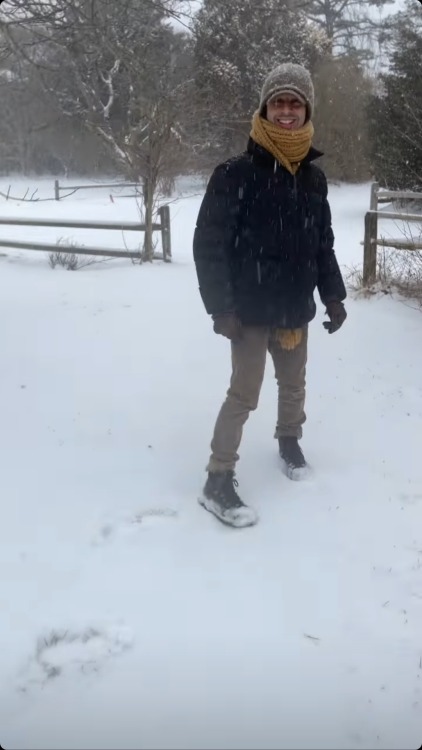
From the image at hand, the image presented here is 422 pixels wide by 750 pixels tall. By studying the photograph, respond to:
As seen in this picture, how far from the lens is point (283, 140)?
2857mm

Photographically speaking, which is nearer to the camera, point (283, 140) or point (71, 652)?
point (71, 652)

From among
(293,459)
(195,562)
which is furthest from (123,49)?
(195,562)

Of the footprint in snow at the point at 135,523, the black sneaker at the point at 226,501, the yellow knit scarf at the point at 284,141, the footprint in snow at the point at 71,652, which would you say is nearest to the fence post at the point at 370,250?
the yellow knit scarf at the point at 284,141

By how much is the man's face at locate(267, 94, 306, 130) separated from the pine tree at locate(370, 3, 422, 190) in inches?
397

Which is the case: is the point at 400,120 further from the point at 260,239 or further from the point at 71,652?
the point at 71,652

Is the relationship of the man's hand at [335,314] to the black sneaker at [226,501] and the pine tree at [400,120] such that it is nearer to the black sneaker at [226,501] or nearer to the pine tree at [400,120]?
the black sneaker at [226,501]

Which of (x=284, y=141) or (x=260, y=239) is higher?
(x=284, y=141)

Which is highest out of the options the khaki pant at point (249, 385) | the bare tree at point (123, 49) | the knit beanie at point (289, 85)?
the bare tree at point (123, 49)

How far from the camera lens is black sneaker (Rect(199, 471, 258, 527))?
307 centimetres

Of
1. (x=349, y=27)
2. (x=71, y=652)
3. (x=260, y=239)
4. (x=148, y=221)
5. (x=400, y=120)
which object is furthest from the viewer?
(x=349, y=27)

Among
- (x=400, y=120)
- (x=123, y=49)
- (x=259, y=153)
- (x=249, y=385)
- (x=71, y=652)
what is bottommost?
(x=71, y=652)

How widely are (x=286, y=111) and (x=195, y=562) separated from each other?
76.1 inches

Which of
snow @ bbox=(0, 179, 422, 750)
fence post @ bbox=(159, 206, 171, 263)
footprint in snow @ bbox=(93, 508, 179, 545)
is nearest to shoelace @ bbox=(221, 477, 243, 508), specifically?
snow @ bbox=(0, 179, 422, 750)

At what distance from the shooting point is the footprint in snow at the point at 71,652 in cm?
227
